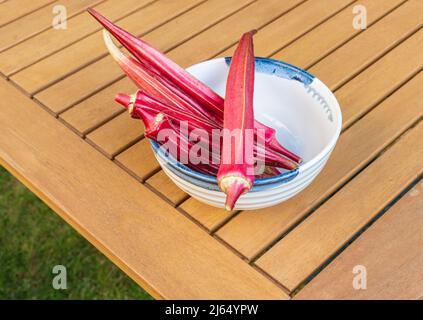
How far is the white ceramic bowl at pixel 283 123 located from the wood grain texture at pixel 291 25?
251 millimetres

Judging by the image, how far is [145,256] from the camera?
0.85 meters

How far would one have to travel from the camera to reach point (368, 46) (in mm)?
1224

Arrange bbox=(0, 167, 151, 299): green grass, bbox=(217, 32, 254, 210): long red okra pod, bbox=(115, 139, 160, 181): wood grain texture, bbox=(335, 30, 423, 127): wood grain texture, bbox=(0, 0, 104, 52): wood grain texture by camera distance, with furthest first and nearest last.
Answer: bbox=(0, 167, 151, 299): green grass, bbox=(0, 0, 104, 52): wood grain texture, bbox=(335, 30, 423, 127): wood grain texture, bbox=(115, 139, 160, 181): wood grain texture, bbox=(217, 32, 254, 210): long red okra pod

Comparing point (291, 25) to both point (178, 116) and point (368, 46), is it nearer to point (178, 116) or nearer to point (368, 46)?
point (368, 46)

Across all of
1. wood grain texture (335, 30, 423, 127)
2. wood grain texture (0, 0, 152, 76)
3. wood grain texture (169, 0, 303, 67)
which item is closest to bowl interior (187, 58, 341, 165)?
wood grain texture (335, 30, 423, 127)

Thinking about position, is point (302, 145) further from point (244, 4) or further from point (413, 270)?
point (244, 4)

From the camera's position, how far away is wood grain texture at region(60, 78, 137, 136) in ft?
3.55

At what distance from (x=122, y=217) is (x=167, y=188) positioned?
3.5 inches

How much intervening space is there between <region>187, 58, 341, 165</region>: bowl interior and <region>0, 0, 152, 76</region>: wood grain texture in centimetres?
44

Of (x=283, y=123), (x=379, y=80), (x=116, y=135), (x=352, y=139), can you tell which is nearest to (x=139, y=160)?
(x=116, y=135)

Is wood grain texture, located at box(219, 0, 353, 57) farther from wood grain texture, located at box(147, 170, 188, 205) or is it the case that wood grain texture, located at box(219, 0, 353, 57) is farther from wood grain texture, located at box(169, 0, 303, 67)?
wood grain texture, located at box(147, 170, 188, 205)
